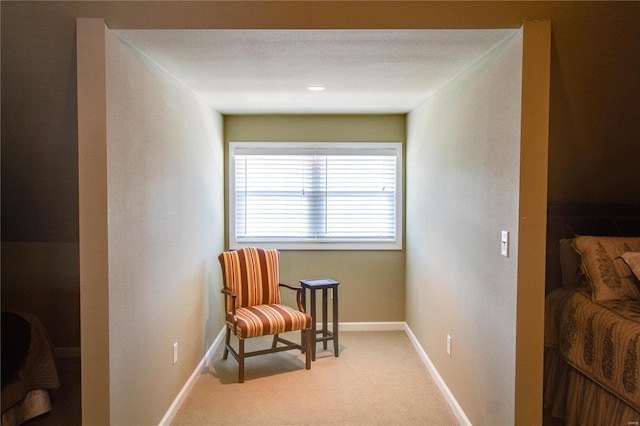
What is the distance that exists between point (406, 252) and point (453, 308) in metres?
1.71

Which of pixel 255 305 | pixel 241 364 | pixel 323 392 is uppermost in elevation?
pixel 255 305

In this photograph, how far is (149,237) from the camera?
2.55m

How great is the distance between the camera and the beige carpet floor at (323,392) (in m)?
2.96

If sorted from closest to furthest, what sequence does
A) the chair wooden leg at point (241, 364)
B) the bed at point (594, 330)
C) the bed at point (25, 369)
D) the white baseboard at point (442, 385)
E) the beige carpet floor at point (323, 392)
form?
the bed at point (594, 330) < the bed at point (25, 369) < the white baseboard at point (442, 385) < the beige carpet floor at point (323, 392) < the chair wooden leg at point (241, 364)

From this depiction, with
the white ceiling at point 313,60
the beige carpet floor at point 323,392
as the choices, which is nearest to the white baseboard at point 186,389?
the beige carpet floor at point 323,392

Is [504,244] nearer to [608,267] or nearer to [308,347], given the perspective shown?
[608,267]

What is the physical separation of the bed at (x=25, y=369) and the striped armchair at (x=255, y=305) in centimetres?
132

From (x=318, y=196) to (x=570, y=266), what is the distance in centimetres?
258

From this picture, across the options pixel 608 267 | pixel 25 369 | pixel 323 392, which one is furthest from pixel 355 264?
pixel 25 369

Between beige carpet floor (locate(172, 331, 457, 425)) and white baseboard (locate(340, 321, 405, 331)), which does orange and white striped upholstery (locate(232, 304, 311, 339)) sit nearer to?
beige carpet floor (locate(172, 331, 457, 425))

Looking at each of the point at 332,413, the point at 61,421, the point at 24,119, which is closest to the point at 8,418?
the point at 61,421

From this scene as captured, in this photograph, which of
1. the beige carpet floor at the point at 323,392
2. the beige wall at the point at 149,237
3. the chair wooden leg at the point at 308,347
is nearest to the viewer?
the beige wall at the point at 149,237

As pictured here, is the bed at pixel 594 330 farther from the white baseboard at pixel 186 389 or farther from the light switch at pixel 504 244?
the white baseboard at pixel 186 389

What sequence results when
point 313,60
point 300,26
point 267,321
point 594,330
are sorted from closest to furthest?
1. point 300,26
2. point 594,330
3. point 313,60
4. point 267,321
